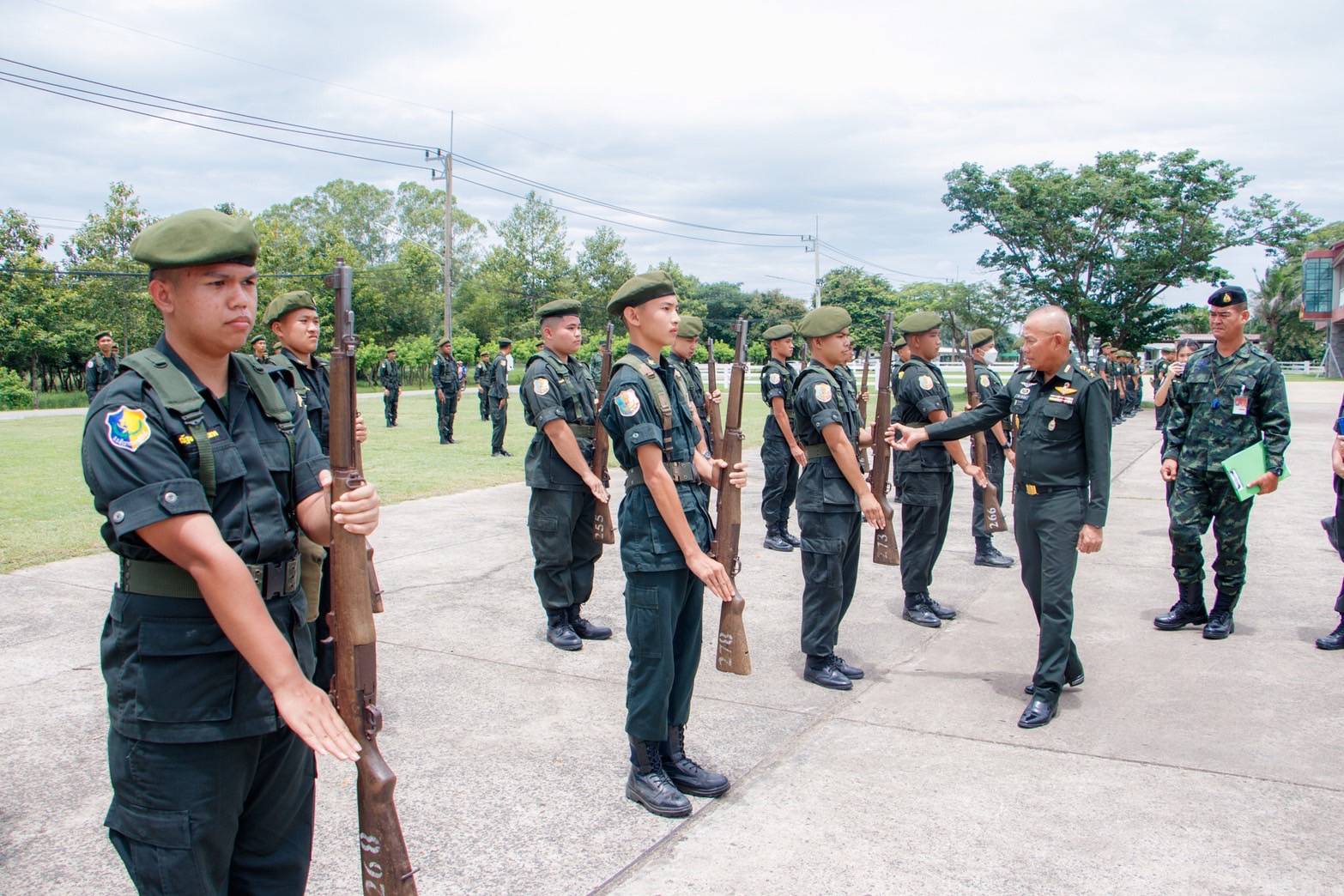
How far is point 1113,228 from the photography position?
27312mm

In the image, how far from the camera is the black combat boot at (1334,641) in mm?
5512

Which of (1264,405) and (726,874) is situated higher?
(1264,405)

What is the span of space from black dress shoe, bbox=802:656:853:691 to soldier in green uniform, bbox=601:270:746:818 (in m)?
1.34

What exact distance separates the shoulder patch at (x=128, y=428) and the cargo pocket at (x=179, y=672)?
36 centimetres

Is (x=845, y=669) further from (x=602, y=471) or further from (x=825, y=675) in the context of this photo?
(x=602, y=471)

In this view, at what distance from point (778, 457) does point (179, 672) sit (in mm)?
7287

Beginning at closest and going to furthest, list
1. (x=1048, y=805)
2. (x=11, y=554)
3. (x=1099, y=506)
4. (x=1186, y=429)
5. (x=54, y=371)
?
1. (x=1048, y=805)
2. (x=1099, y=506)
3. (x=1186, y=429)
4. (x=11, y=554)
5. (x=54, y=371)

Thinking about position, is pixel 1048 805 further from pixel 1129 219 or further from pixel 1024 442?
pixel 1129 219

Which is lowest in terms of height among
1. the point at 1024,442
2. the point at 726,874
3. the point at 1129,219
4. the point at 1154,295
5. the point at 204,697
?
the point at 726,874

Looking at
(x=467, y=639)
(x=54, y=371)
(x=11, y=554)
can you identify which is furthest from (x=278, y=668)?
(x=54, y=371)

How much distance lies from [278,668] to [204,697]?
21 cm

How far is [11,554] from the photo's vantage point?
295 inches

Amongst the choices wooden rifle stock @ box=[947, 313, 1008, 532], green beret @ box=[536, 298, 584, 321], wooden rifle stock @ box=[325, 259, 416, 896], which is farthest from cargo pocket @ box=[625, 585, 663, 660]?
wooden rifle stock @ box=[947, 313, 1008, 532]

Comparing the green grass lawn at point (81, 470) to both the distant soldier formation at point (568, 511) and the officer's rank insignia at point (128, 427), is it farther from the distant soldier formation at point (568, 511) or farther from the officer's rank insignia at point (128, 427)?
the officer's rank insignia at point (128, 427)
